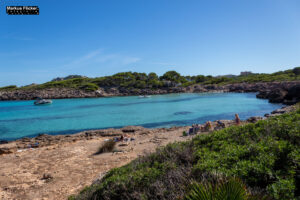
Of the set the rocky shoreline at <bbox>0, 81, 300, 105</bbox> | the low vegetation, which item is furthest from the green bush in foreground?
the low vegetation

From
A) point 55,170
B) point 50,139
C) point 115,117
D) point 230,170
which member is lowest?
point 115,117

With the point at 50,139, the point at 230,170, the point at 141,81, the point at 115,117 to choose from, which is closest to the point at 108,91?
the point at 141,81

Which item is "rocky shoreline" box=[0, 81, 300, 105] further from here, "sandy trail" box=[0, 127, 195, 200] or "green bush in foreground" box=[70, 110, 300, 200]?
"green bush in foreground" box=[70, 110, 300, 200]

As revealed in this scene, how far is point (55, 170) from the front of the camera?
7430 mm

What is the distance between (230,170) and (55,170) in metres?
7.03

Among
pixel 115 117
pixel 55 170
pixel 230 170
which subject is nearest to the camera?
pixel 230 170

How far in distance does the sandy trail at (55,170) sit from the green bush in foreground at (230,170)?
7.47 feet

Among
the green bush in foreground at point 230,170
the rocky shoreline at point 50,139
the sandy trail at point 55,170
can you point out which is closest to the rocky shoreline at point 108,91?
the rocky shoreline at point 50,139

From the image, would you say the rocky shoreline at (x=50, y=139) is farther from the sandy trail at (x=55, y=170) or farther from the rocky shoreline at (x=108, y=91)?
the rocky shoreline at (x=108, y=91)

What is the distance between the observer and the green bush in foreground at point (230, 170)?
2716mm

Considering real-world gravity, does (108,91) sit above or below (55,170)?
above

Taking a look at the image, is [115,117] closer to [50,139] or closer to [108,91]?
[50,139]

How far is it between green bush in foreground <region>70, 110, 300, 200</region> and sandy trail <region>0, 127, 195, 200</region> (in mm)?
2276

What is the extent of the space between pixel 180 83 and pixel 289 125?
95.6m
